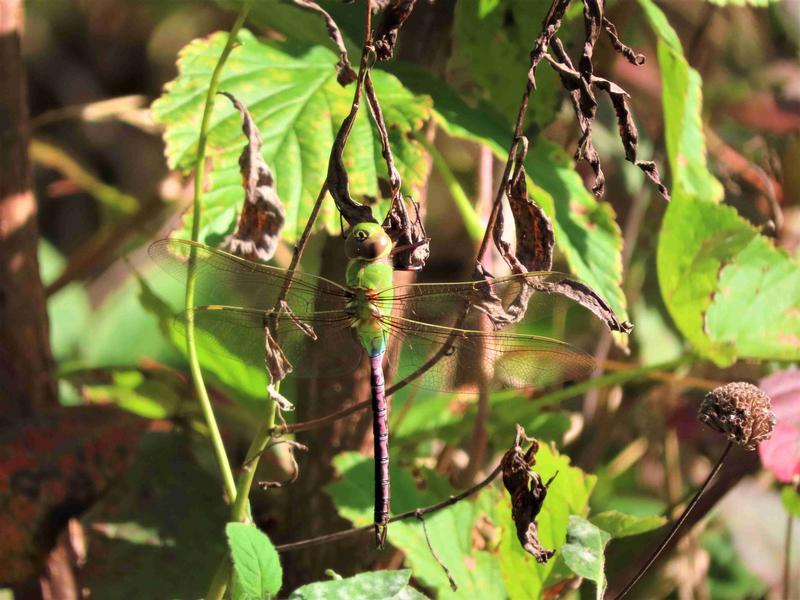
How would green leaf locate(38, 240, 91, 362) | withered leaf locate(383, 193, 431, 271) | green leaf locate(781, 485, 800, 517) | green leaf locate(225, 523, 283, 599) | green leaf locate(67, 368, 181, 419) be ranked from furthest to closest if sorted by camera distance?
green leaf locate(38, 240, 91, 362) < green leaf locate(67, 368, 181, 419) < green leaf locate(781, 485, 800, 517) < withered leaf locate(383, 193, 431, 271) < green leaf locate(225, 523, 283, 599)

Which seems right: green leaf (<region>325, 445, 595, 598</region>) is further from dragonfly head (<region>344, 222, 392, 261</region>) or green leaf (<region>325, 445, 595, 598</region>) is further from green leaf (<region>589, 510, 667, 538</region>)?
dragonfly head (<region>344, 222, 392, 261</region>)

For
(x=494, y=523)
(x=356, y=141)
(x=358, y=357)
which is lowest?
(x=494, y=523)

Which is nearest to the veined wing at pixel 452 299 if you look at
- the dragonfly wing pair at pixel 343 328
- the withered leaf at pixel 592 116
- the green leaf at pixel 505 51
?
the dragonfly wing pair at pixel 343 328

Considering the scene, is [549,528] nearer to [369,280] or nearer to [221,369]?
[369,280]

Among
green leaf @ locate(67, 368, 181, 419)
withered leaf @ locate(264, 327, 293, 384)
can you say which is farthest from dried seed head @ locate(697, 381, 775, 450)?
green leaf @ locate(67, 368, 181, 419)

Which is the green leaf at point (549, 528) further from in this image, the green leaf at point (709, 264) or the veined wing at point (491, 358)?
the green leaf at point (709, 264)

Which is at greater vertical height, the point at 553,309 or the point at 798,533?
the point at 553,309

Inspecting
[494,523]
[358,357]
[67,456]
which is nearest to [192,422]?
[67,456]

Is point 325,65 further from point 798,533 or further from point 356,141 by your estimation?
point 798,533
